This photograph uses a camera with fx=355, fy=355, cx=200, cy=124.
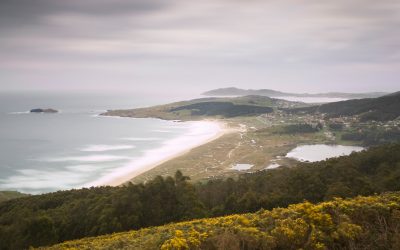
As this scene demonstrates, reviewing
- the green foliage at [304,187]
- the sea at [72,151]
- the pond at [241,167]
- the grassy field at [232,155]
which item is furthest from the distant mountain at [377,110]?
the green foliage at [304,187]

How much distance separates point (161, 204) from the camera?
130 feet

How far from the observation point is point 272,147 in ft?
359

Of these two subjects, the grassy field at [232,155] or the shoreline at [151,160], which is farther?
the grassy field at [232,155]

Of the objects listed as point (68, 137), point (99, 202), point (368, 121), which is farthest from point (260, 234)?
point (368, 121)

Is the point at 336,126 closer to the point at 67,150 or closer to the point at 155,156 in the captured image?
the point at 155,156

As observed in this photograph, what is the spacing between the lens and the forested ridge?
116ft

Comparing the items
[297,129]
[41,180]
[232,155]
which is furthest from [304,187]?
[297,129]

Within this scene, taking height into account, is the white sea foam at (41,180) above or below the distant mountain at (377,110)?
below

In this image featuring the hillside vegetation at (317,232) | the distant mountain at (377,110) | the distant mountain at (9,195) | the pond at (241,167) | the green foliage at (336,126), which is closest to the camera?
the hillside vegetation at (317,232)

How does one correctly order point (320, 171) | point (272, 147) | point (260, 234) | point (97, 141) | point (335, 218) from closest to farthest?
1. point (260, 234)
2. point (335, 218)
3. point (320, 171)
4. point (272, 147)
5. point (97, 141)

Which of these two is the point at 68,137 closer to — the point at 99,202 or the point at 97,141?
the point at 97,141

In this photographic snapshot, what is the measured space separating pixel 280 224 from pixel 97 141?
120 m

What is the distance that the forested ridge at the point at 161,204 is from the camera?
3550 centimetres

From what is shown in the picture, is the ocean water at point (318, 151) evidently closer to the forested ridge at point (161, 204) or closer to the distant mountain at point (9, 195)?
the forested ridge at point (161, 204)
